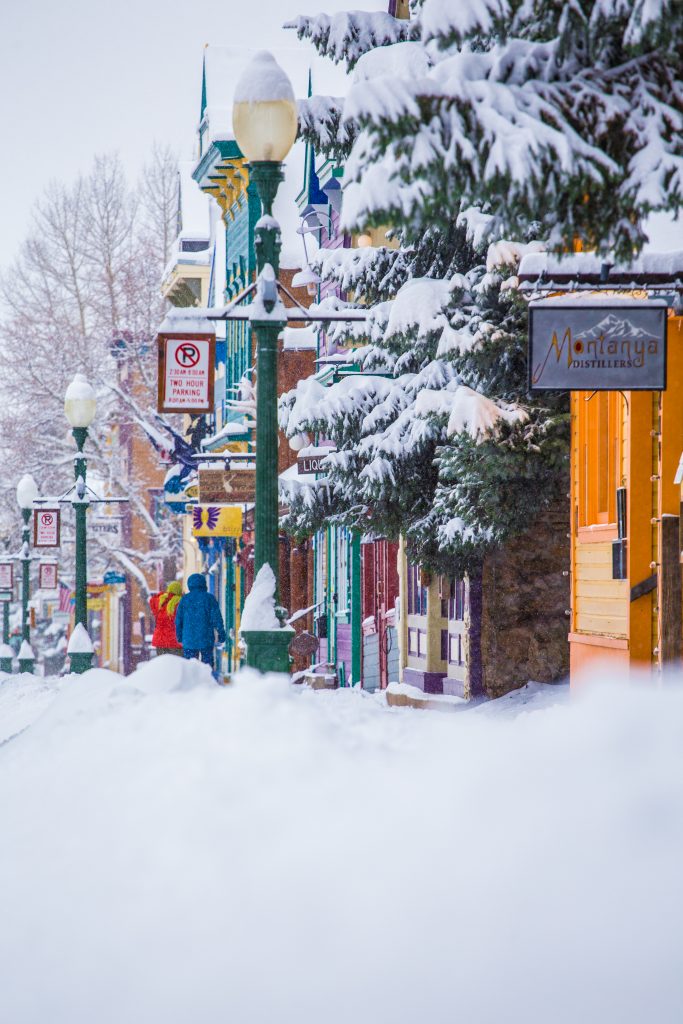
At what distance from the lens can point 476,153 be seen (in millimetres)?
7566

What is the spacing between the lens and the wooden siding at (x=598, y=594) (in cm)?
1375

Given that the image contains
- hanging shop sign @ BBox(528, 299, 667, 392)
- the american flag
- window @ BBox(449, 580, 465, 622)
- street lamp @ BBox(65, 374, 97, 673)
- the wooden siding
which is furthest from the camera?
the american flag

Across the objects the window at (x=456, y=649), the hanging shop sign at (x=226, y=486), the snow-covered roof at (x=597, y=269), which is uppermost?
the snow-covered roof at (x=597, y=269)

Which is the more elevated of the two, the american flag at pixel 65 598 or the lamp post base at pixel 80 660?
the lamp post base at pixel 80 660

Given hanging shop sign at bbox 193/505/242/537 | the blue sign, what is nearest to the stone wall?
hanging shop sign at bbox 193/505/242/537

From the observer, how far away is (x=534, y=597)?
62.0 ft

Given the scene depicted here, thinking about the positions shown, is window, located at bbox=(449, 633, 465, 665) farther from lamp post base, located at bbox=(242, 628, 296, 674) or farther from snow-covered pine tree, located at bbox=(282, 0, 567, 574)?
lamp post base, located at bbox=(242, 628, 296, 674)

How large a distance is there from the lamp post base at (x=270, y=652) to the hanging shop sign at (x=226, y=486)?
43.4ft

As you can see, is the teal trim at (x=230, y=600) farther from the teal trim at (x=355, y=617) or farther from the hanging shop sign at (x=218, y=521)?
the teal trim at (x=355, y=617)

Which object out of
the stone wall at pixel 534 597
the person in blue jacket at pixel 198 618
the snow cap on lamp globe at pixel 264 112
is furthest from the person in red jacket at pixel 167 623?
the snow cap on lamp globe at pixel 264 112

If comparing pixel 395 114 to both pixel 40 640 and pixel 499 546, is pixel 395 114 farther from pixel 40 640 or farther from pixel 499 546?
pixel 40 640

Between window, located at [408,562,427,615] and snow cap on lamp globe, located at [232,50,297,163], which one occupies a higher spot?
snow cap on lamp globe, located at [232,50,297,163]

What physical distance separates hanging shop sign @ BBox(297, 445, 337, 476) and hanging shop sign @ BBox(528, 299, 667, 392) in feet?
28.3

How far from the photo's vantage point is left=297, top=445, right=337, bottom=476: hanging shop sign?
2064cm
